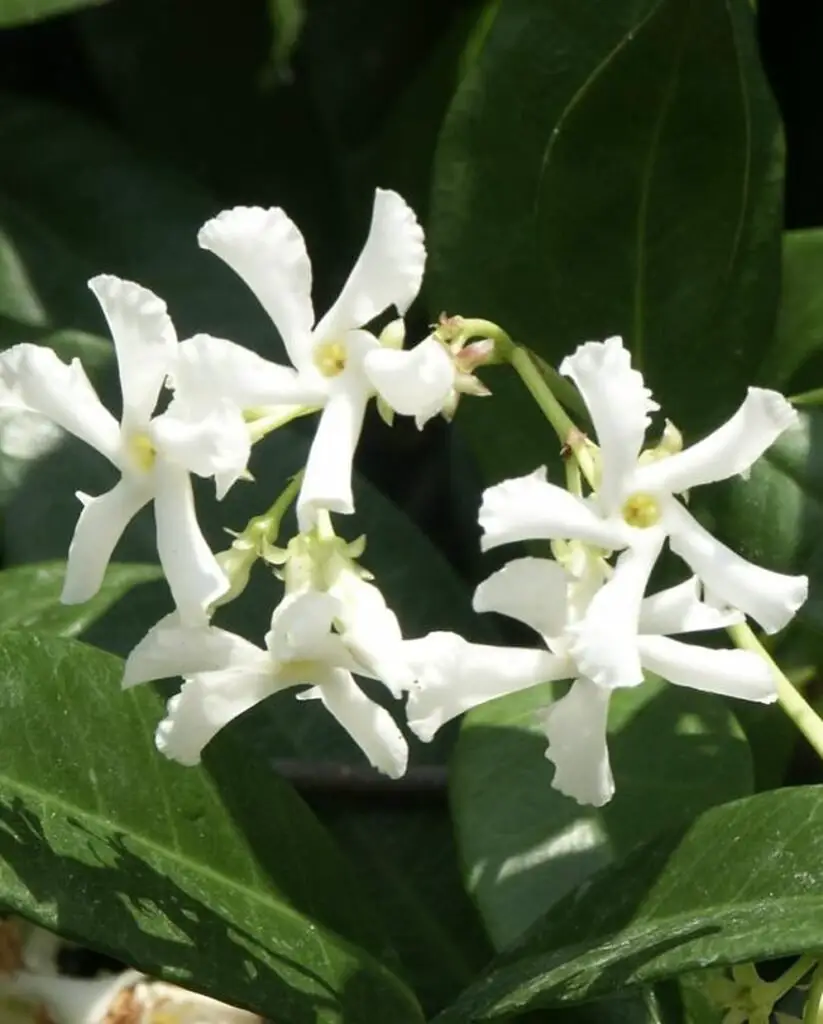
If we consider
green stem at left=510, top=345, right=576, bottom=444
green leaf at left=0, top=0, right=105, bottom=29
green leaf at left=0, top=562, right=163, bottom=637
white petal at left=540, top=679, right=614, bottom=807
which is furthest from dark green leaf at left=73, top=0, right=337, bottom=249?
white petal at left=540, top=679, right=614, bottom=807

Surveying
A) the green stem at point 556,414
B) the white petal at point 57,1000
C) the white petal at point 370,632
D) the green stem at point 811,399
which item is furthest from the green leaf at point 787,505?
the white petal at point 57,1000

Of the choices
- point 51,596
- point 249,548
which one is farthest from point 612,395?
point 51,596

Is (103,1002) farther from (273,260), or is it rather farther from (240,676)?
(273,260)

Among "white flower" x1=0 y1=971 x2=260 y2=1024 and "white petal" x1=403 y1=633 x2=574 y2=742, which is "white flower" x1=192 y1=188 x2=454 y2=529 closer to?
"white petal" x1=403 y1=633 x2=574 y2=742

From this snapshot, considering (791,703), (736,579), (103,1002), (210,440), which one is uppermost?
(210,440)

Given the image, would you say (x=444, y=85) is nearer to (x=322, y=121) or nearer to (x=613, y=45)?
(x=322, y=121)

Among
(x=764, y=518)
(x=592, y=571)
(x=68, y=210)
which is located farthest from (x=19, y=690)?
(x=68, y=210)

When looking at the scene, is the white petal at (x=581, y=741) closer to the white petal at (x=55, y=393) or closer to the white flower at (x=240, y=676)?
the white flower at (x=240, y=676)
